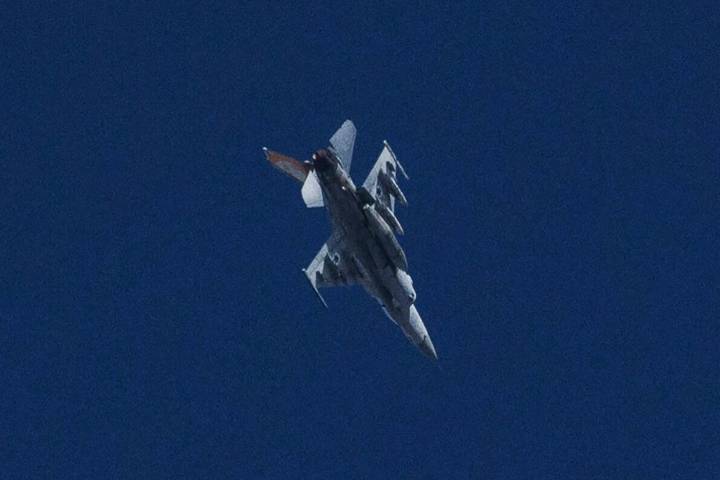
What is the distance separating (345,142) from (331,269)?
Result: 7.03m

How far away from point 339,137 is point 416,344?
41.4 ft

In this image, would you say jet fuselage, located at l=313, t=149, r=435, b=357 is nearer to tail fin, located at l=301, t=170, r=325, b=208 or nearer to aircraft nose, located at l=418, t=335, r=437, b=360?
aircraft nose, located at l=418, t=335, r=437, b=360

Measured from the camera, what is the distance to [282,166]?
11488cm

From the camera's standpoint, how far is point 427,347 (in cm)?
12106

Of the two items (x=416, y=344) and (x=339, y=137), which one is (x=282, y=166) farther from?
(x=416, y=344)

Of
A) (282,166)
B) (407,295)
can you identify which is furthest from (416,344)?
(282,166)

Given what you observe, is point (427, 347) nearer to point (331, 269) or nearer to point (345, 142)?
point (331, 269)

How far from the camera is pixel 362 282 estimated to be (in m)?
118

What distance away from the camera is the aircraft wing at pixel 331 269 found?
11669 centimetres

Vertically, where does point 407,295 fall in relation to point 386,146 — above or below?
below

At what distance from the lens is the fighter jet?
370ft

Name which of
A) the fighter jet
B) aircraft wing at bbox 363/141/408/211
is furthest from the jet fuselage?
aircraft wing at bbox 363/141/408/211

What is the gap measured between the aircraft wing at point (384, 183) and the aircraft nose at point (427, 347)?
6.35 meters

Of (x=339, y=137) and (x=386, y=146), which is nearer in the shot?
(x=339, y=137)
